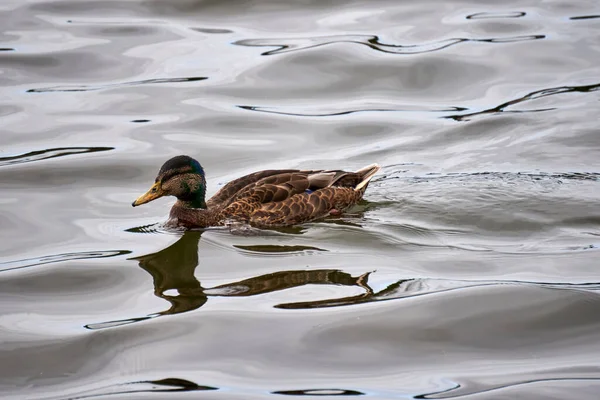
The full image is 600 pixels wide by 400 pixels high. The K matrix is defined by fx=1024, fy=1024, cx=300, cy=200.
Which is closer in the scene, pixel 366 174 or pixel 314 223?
pixel 314 223

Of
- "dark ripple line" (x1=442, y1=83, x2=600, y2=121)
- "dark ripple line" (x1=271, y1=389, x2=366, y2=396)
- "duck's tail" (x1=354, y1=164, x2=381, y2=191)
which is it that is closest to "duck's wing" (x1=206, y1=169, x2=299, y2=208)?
"duck's tail" (x1=354, y1=164, x2=381, y2=191)

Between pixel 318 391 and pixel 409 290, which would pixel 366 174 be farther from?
pixel 318 391

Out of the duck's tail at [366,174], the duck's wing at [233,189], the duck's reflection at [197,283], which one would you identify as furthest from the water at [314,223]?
the duck's wing at [233,189]

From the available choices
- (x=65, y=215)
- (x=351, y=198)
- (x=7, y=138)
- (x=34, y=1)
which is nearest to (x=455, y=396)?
(x=351, y=198)

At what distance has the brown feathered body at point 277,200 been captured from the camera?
1073 cm

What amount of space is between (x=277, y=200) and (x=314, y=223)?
1.53 ft

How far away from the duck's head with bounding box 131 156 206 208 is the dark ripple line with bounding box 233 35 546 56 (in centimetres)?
615

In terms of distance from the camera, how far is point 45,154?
42.4ft

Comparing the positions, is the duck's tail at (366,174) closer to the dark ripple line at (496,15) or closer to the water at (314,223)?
the water at (314,223)

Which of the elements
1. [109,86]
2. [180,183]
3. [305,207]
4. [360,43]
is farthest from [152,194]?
[360,43]

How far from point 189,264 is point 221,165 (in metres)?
3.29

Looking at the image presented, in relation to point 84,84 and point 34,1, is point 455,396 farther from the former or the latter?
point 34,1

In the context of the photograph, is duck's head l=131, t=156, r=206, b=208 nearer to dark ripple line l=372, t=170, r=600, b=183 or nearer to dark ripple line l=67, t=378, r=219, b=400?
dark ripple line l=372, t=170, r=600, b=183

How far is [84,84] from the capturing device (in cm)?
1555
